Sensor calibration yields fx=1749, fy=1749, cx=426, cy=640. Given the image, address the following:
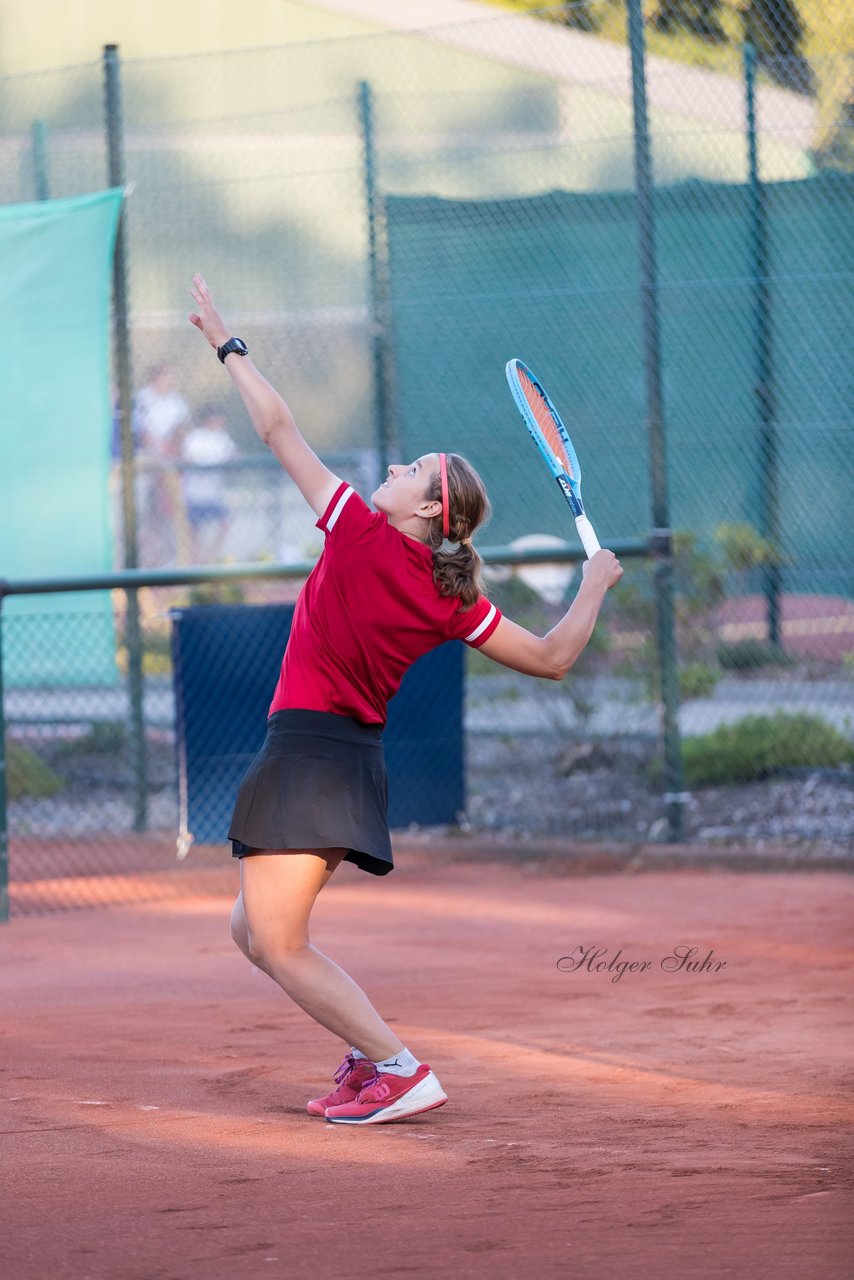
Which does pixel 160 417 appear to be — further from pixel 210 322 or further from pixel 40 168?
pixel 210 322

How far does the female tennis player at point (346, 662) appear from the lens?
163 inches

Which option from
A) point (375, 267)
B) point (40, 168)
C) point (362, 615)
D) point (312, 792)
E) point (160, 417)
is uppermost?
point (40, 168)

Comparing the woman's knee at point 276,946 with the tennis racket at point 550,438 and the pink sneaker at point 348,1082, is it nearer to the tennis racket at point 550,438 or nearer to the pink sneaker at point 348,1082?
the pink sneaker at point 348,1082

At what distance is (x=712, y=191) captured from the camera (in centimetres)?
812

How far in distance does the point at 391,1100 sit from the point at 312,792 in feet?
2.60

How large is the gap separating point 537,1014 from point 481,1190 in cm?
178

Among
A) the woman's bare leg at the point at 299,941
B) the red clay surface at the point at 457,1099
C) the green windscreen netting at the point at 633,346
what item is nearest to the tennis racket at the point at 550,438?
the woman's bare leg at the point at 299,941

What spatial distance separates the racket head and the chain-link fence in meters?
3.21

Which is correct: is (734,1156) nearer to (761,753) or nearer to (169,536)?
(761,753)

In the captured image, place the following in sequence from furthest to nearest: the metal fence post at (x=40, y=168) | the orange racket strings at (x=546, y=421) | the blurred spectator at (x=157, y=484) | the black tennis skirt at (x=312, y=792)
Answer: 1. the blurred spectator at (x=157, y=484)
2. the metal fence post at (x=40, y=168)
3. the orange racket strings at (x=546, y=421)
4. the black tennis skirt at (x=312, y=792)

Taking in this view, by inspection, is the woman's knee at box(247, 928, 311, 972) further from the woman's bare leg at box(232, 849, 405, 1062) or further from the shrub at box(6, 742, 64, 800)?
the shrub at box(6, 742, 64, 800)

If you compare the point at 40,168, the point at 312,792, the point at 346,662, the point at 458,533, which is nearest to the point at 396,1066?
the point at 312,792

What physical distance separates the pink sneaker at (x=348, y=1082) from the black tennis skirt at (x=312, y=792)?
543 millimetres

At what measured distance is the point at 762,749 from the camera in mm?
8781
